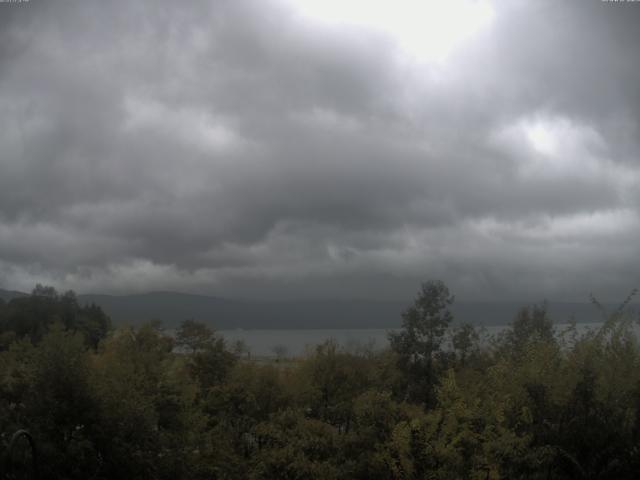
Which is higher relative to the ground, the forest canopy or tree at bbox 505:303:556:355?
tree at bbox 505:303:556:355

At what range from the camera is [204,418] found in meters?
26.2

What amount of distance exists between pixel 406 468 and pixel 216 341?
23601 mm

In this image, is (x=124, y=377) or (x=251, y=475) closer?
(x=251, y=475)

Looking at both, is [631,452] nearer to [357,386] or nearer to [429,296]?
[357,386]

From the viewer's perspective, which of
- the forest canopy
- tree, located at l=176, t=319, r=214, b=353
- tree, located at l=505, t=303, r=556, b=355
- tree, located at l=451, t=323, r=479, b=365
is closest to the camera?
the forest canopy

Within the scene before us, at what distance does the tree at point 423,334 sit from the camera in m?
42.1

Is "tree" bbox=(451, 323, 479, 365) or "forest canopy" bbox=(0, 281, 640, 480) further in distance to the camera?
"tree" bbox=(451, 323, 479, 365)

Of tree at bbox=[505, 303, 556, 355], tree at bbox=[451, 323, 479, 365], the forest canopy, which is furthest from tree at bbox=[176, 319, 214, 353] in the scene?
tree at bbox=[505, 303, 556, 355]

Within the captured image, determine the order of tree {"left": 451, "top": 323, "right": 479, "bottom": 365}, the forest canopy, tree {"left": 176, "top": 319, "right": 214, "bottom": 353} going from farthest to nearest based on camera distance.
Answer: tree {"left": 451, "top": 323, "right": 479, "bottom": 365}, tree {"left": 176, "top": 319, "right": 214, "bottom": 353}, the forest canopy

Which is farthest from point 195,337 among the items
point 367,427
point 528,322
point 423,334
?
point 528,322

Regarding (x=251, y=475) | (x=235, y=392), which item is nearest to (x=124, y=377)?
(x=251, y=475)

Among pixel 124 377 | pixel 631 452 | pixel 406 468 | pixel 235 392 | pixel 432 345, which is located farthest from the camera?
pixel 432 345

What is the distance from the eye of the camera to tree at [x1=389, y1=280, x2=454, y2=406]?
42062 mm

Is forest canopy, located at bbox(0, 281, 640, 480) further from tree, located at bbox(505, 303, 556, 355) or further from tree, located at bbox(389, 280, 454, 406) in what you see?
tree, located at bbox(505, 303, 556, 355)
